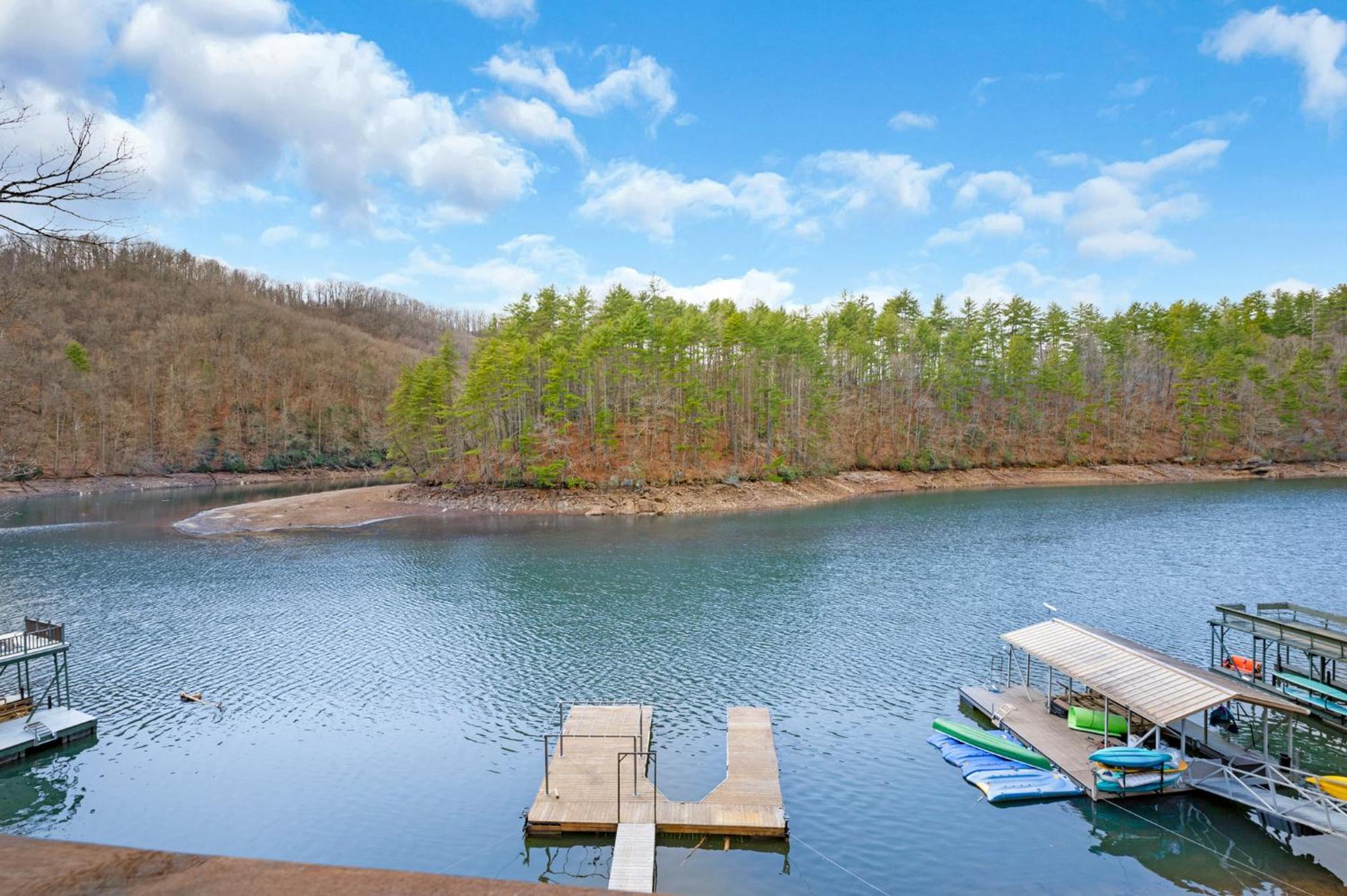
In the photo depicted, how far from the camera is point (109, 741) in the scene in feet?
66.9

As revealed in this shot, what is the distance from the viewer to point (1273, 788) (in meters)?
15.9

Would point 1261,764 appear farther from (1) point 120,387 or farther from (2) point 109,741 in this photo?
(1) point 120,387

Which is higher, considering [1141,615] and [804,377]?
[804,377]

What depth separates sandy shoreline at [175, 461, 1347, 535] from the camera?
5950 centimetres

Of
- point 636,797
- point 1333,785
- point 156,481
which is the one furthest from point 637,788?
point 156,481

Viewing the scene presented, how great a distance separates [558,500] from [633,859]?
5168 cm

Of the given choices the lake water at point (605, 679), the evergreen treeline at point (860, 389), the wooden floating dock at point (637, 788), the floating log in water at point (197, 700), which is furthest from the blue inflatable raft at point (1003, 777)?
the evergreen treeline at point (860, 389)

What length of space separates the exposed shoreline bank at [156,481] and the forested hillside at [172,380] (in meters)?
1.54

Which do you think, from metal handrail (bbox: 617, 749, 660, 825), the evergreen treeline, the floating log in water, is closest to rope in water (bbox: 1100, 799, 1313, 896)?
metal handrail (bbox: 617, 749, 660, 825)

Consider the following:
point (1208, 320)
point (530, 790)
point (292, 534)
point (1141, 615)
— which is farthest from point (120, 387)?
point (1208, 320)

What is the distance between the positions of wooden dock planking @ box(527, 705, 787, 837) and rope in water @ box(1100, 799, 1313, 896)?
7.88 metres

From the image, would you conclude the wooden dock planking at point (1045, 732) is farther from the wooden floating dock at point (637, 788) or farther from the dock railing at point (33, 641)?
the dock railing at point (33, 641)

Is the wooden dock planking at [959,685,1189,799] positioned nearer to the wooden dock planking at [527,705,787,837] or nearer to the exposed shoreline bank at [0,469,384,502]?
the wooden dock planking at [527,705,787,837]

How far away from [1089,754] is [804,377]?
219ft
